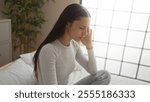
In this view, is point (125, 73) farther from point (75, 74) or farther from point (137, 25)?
point (75, 74)

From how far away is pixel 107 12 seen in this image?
8.41ft

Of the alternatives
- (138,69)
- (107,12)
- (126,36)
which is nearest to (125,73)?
(138,69)

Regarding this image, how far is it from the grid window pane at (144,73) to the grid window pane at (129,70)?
70 mm

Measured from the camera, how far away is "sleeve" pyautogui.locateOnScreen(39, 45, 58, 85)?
1051mm

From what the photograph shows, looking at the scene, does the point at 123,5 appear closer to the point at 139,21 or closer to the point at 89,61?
the point at 139,21

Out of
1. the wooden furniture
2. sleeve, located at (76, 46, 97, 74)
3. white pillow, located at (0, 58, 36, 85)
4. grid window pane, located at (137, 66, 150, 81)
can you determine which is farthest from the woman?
grid window pane, located at (137, 66, 150, 81)

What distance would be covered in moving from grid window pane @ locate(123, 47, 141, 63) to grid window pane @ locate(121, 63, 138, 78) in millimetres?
76

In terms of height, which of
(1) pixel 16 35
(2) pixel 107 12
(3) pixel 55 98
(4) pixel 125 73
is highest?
(2) pixel 107 12

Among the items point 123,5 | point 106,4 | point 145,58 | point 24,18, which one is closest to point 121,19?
point 123,5

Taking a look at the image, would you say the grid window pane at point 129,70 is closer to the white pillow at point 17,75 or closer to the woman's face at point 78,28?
the white pillow at point 17,75

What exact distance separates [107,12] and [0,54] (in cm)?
155

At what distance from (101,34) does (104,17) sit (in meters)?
0.25

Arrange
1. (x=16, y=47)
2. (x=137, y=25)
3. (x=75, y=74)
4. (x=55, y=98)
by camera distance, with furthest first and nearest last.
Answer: (x=16, y=47), (x=137, y=25), (x=75, y=74), (x=55, y=98)

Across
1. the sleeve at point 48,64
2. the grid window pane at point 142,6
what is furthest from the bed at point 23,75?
the grid window pane at point 142,6
